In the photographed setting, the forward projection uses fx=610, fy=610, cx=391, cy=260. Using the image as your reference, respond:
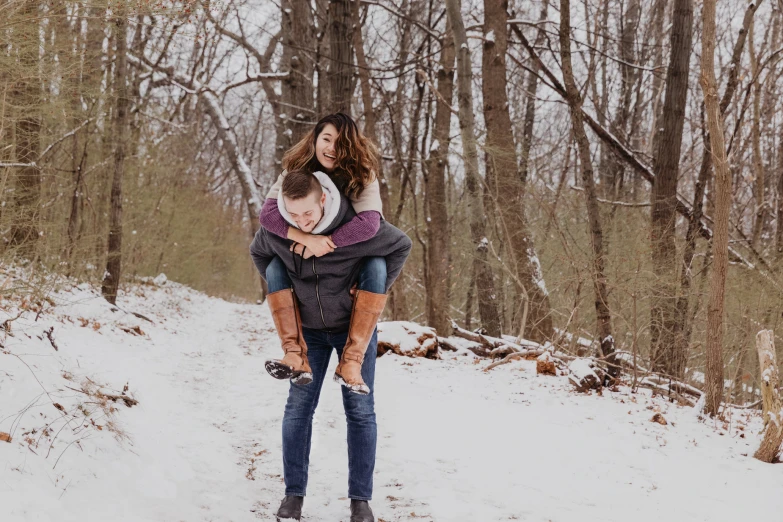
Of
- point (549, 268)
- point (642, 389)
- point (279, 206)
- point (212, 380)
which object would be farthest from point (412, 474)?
point (549, 268)

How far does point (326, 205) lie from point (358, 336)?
1.90ft

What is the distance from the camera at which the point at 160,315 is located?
10.3 meters

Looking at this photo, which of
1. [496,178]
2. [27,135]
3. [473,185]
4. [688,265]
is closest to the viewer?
[688,265]

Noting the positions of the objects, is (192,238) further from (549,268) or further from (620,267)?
(620,267)

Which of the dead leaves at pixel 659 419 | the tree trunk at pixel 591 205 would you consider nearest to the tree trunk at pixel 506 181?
the tree trunk at pixel 591 205

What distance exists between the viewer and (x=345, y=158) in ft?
8.91

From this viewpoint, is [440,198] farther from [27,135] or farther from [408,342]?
[27,135]

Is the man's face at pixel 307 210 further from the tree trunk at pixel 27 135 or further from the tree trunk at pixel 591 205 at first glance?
the tree trunk at pixel 591 205

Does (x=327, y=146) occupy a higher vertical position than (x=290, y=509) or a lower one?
higher

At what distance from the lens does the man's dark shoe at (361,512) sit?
2.70m

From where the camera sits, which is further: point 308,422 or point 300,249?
point 308,422

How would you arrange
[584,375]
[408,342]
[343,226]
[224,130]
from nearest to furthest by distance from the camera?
[343,226], [584,375], [408,342], [224,130]

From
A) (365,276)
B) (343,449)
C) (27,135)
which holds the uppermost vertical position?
(27,135)

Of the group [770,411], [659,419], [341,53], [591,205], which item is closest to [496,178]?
[591,205]
